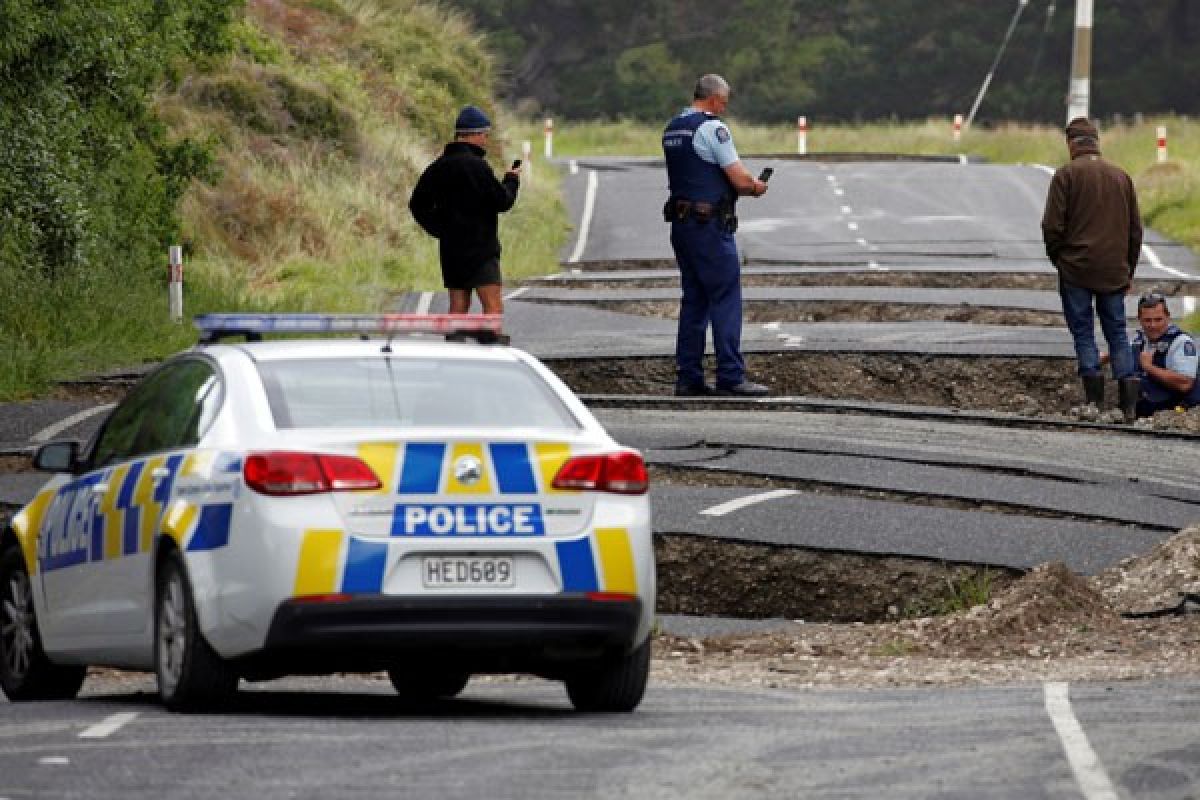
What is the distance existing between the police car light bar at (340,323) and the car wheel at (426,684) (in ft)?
4.59

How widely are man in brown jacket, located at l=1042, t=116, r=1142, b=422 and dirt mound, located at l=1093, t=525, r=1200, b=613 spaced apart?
261 inches

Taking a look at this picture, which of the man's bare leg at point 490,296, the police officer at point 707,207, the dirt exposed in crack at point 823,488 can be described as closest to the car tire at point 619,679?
the dirt exposed in crack at point 823,488

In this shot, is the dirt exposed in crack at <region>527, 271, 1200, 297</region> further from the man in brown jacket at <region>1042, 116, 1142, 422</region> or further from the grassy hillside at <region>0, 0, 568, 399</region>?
the man in brown jacket at <region>1042, 116, 1142, 422</region>

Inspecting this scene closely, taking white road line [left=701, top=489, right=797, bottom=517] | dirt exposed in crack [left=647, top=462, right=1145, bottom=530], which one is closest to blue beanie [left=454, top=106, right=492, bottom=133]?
dirt exposed in crack [left=647, top=462, right=1145, bottom=530]

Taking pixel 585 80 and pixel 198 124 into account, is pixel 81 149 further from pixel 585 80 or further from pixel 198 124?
pixel 585 80

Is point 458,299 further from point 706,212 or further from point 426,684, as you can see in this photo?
point 426,684

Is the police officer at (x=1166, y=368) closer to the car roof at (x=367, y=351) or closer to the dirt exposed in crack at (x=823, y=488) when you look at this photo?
the dirt exposed in crack at (x=823, y=488)

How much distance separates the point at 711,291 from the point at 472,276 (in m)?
1.67

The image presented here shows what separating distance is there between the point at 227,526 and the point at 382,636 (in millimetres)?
608

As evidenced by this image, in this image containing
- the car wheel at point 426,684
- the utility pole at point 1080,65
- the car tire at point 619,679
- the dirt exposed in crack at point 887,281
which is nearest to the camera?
the car tire at point 619,679

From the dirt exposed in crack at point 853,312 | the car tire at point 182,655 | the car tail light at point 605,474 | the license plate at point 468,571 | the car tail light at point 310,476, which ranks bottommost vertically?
the dirt exposed in crack at point 853,312

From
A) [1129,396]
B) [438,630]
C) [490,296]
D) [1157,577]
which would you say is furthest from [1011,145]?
[438,630]

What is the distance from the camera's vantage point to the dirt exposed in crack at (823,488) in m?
15.2

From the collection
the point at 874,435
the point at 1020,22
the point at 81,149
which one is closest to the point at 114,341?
the point at 81,149
